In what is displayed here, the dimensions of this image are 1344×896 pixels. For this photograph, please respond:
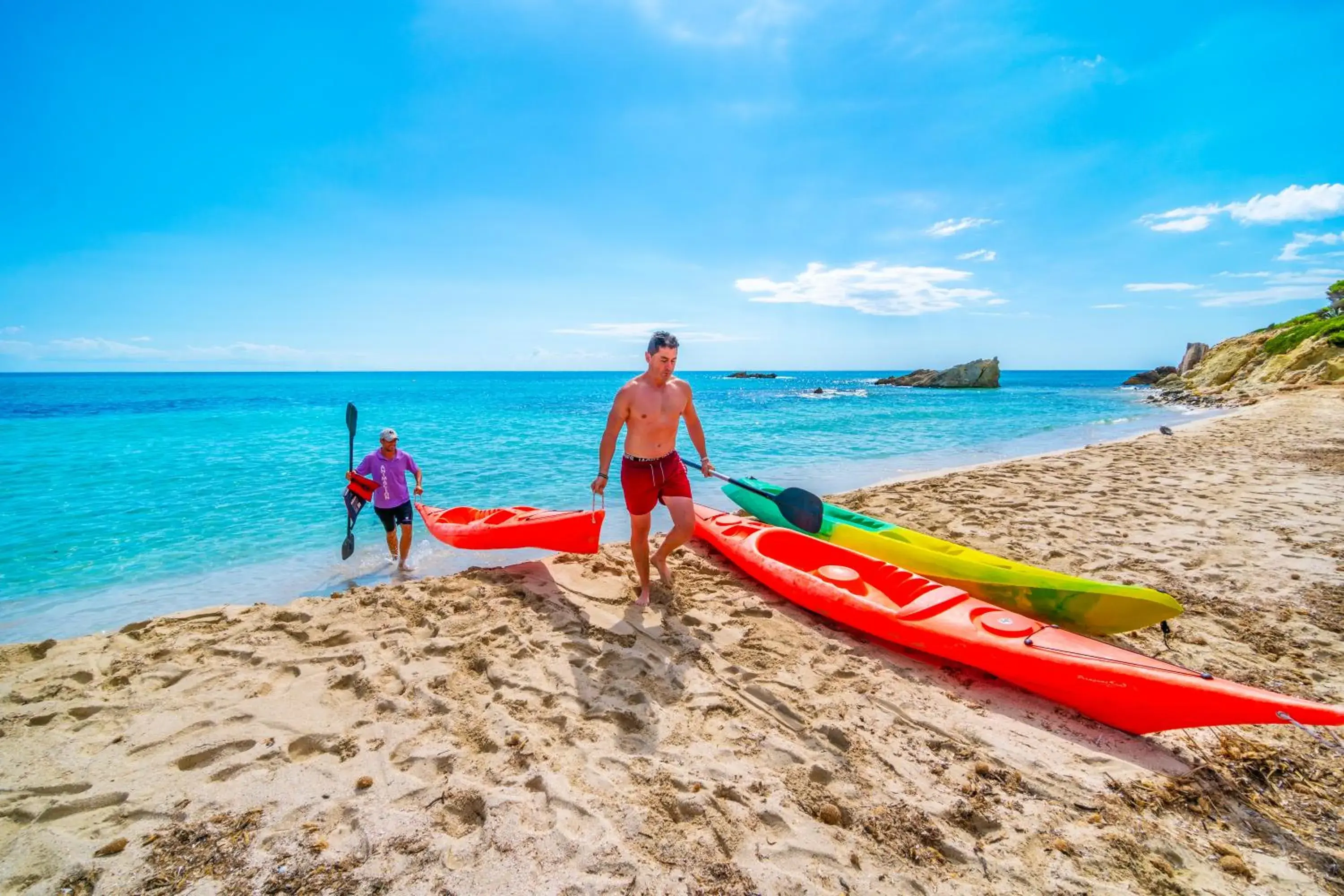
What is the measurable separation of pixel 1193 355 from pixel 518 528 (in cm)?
6349

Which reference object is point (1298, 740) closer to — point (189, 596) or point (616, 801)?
point (616, 801)

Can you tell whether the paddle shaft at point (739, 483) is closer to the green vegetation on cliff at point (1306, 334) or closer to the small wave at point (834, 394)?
the green vegetation on cliff at point (1306, 334)

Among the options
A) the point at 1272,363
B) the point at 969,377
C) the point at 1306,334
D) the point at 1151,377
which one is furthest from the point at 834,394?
the point at 1151,377

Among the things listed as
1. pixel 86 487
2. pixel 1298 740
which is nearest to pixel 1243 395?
pixel 1298 740

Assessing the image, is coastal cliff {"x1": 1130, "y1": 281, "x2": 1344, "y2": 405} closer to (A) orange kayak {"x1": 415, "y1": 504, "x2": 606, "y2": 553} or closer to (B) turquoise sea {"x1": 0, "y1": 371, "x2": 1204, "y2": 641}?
(B) turquoise sea {"x1": 0, "y1": 371, "x2": 1204, "y2": 641}

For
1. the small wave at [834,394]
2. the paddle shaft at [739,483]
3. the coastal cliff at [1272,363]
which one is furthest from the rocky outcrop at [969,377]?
the paddle shaft at [739,483]

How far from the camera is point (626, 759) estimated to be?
8.61 feet

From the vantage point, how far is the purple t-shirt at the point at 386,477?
6.08m

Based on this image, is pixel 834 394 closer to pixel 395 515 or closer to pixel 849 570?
pixel 395 515

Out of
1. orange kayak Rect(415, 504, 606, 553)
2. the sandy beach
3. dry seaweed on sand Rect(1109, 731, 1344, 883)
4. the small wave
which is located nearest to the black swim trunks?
orange kayak Rect(415, 504, 606, 553)

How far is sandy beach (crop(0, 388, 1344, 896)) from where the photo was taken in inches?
80.1

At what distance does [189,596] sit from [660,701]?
17.2 ft

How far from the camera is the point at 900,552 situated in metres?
4.78

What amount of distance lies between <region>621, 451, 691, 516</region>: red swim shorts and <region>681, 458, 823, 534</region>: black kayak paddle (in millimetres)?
953
